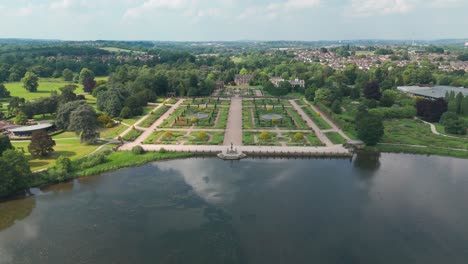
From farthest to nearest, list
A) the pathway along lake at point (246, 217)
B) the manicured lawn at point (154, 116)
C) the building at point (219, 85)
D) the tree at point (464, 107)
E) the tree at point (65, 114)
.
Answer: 1. the building at point (219, 85)
2. the tree at point (464, 107)
3. the manicured lawn at point (154, 116)
4. the tree at point (65, 114)
5. the pathway along lake at point (246, 217)

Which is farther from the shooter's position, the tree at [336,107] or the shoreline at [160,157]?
the tree at [336,107]

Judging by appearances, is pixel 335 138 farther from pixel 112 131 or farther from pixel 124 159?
pixel 112 131

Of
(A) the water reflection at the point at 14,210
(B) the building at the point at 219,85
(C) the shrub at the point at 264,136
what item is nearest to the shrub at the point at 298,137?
(C) the shrub at the point at 264,136

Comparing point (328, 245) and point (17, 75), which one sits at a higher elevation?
point (17, 75)

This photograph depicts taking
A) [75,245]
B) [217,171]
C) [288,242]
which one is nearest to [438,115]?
[217,171]

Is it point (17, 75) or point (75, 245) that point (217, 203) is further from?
point (17, 75)

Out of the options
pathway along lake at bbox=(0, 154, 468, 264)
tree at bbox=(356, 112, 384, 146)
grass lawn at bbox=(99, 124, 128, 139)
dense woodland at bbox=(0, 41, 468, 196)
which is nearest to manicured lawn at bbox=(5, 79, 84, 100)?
dense woodland at bbox=(0, 41, 468, 196)

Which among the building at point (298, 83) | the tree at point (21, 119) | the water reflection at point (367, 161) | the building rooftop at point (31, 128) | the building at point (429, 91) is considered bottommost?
the water reflection at point (367, 161)

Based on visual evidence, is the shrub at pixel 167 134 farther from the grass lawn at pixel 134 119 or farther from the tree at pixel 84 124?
the grass lawn at pixel 134 119
